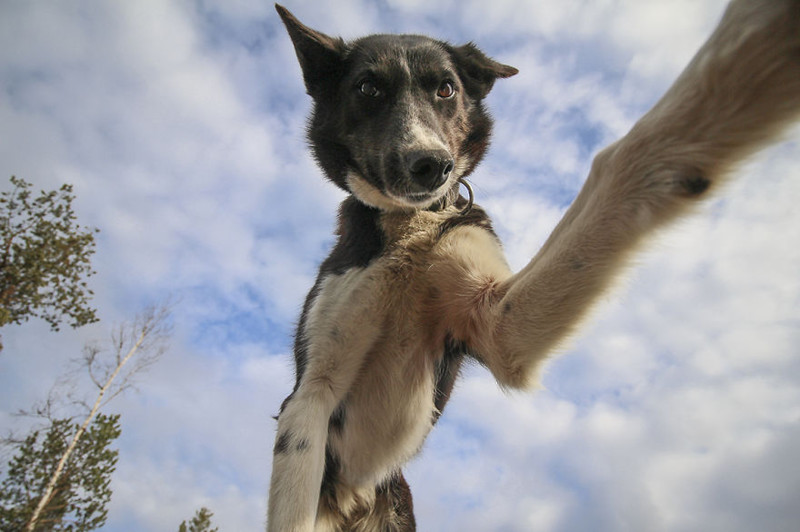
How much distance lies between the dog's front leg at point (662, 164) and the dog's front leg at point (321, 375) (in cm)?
102

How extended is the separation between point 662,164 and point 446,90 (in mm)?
2273

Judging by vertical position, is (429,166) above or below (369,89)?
below

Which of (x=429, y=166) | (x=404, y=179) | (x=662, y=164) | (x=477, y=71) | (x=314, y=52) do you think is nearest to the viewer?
(x=662, y=164)

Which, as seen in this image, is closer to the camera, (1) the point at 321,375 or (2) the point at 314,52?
(1) the point at 321,375

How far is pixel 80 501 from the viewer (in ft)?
47.3

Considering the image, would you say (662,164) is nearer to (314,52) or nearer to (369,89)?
(369,89)

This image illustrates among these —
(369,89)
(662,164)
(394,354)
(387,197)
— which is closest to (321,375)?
(394,354)

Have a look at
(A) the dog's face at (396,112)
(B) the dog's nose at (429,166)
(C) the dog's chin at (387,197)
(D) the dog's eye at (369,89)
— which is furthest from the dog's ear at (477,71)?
(B) the dog's nose at (429,166)

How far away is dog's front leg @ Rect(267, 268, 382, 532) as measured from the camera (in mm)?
2996

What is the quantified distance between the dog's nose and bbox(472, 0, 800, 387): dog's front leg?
0.75 meters

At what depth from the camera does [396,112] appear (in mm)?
3453

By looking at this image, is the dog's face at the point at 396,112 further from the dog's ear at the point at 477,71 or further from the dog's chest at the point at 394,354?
the dog's chest at the point at 394,354

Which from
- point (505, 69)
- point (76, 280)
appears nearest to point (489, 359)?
point (505, 69)

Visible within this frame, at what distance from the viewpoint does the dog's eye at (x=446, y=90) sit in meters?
3.71
